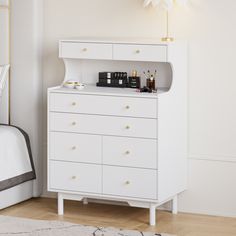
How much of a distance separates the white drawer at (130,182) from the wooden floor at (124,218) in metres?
0.20

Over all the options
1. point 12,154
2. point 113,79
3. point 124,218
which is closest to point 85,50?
point 113,79

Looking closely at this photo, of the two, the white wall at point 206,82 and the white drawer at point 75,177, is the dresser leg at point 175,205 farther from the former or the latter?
the white drawer at point 75,177

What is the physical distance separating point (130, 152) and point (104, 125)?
0.24m

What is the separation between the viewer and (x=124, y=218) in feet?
15.2

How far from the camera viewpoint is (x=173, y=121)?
4.54 meters

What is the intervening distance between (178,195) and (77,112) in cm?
89

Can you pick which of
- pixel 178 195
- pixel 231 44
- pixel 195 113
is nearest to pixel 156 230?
pixel 178 195

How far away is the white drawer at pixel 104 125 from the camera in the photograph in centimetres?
438

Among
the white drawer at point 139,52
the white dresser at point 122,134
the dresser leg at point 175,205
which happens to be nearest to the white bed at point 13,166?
the white dresser at point 122,134

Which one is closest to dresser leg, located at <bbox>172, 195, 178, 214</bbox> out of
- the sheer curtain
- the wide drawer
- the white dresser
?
the white dresser

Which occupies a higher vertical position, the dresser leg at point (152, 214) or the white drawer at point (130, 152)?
the white drawer at point (130, 152)

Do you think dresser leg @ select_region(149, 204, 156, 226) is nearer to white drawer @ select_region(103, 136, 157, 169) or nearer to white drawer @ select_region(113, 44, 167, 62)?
white drawer @ select_region(103, 136, 157, 169)

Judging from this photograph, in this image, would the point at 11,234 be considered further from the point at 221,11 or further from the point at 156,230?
the point at 221,11

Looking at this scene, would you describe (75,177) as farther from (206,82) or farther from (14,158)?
(206,82)
